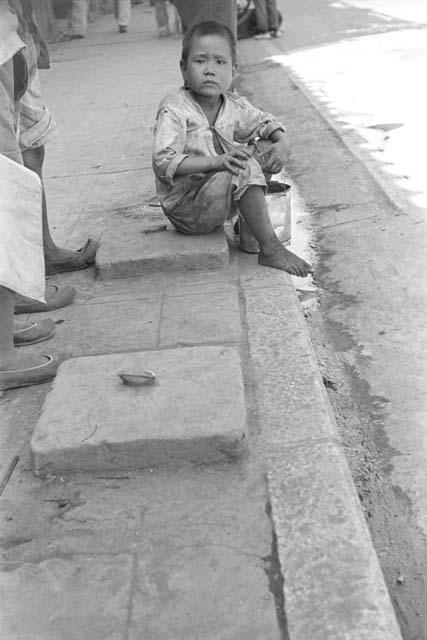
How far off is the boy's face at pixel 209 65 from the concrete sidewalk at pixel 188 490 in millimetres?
876

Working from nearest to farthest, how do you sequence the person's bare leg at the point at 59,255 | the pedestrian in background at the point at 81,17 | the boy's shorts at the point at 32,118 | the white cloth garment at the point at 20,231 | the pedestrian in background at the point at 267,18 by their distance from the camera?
1. the white cloth garment at the point at 20,231
2. the boy's shorts at the point at 32,118
3. the person's bare leg at the point at 59,255
4. the pedestrian in background at the point at 267,18
5. the pedestrian in background at the point at 81,17

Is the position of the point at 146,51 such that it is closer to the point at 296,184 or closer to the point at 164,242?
the point at 296,184

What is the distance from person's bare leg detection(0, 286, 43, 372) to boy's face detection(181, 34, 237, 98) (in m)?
1.38

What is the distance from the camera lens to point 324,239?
3.88m

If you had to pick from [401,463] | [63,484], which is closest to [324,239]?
[401,463]

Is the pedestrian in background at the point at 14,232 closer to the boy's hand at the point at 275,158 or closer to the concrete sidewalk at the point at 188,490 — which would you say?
the concrete sidewalk at the point at 188,490

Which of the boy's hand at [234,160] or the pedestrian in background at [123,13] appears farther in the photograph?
the pedestrian in background at [123,13]

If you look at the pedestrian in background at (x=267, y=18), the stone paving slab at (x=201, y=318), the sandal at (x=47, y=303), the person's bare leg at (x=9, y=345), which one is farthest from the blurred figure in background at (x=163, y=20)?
the person's bare leg at (x=9, y=345)

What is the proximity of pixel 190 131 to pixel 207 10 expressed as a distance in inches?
75.1

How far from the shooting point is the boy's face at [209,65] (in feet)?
10.3

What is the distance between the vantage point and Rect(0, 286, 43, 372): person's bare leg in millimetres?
2359

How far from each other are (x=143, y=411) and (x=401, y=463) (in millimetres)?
787

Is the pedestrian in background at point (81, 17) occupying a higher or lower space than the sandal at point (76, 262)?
lower

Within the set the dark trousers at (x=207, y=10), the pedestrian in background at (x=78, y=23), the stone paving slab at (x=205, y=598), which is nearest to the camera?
the stone paving slab at (x=205, y=598)
